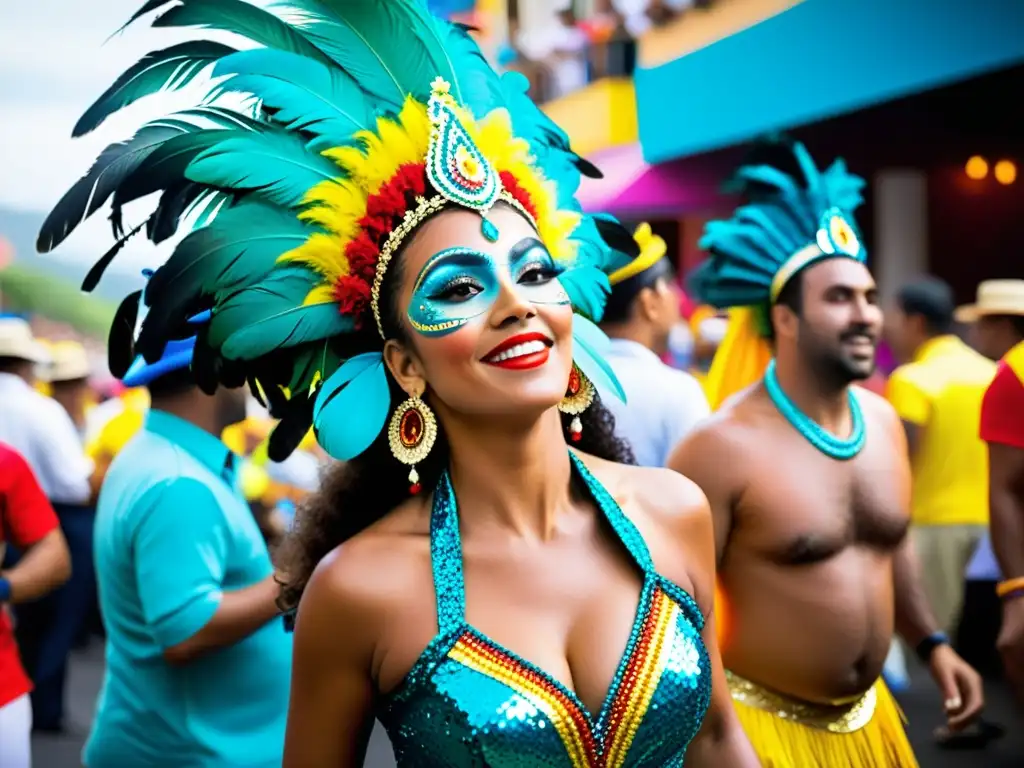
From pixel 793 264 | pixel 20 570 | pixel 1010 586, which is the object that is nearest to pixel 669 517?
pixel 793 264

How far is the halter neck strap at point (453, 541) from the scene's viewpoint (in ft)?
7.64

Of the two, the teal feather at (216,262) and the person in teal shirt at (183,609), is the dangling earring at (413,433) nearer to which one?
the teal feather at (216,262)

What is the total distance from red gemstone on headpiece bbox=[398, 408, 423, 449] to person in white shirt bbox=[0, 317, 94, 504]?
4.94 m

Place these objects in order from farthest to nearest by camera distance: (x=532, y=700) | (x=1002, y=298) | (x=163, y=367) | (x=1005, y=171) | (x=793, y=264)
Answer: (x=1005, y=171)
(x=1002, y=298)
(x=793, y=264)
(x=163, y=367)
(x=532, y=700)

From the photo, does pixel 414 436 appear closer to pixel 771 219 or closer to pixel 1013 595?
pixel 771 219

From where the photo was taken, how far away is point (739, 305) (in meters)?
4.32

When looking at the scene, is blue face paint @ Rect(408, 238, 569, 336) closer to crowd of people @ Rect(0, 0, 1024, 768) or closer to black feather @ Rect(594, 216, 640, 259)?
crowd of people @ Rect(0, 0, 1024, 768)

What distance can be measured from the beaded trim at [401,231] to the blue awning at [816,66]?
5.77 m

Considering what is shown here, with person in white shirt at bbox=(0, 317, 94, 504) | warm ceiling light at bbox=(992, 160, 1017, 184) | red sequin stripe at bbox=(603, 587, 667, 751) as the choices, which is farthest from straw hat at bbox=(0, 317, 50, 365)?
warm ceiling light at bbox=(992, 160, 1017, 184)

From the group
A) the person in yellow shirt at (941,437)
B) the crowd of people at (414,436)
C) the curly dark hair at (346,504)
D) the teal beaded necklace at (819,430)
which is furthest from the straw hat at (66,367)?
the curly dark hair at (346,504)

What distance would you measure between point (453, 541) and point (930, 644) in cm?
225

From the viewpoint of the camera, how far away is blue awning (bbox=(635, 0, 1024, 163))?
7.73 metres

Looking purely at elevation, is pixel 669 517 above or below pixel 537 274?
below

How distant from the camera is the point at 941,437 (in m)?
7.33
